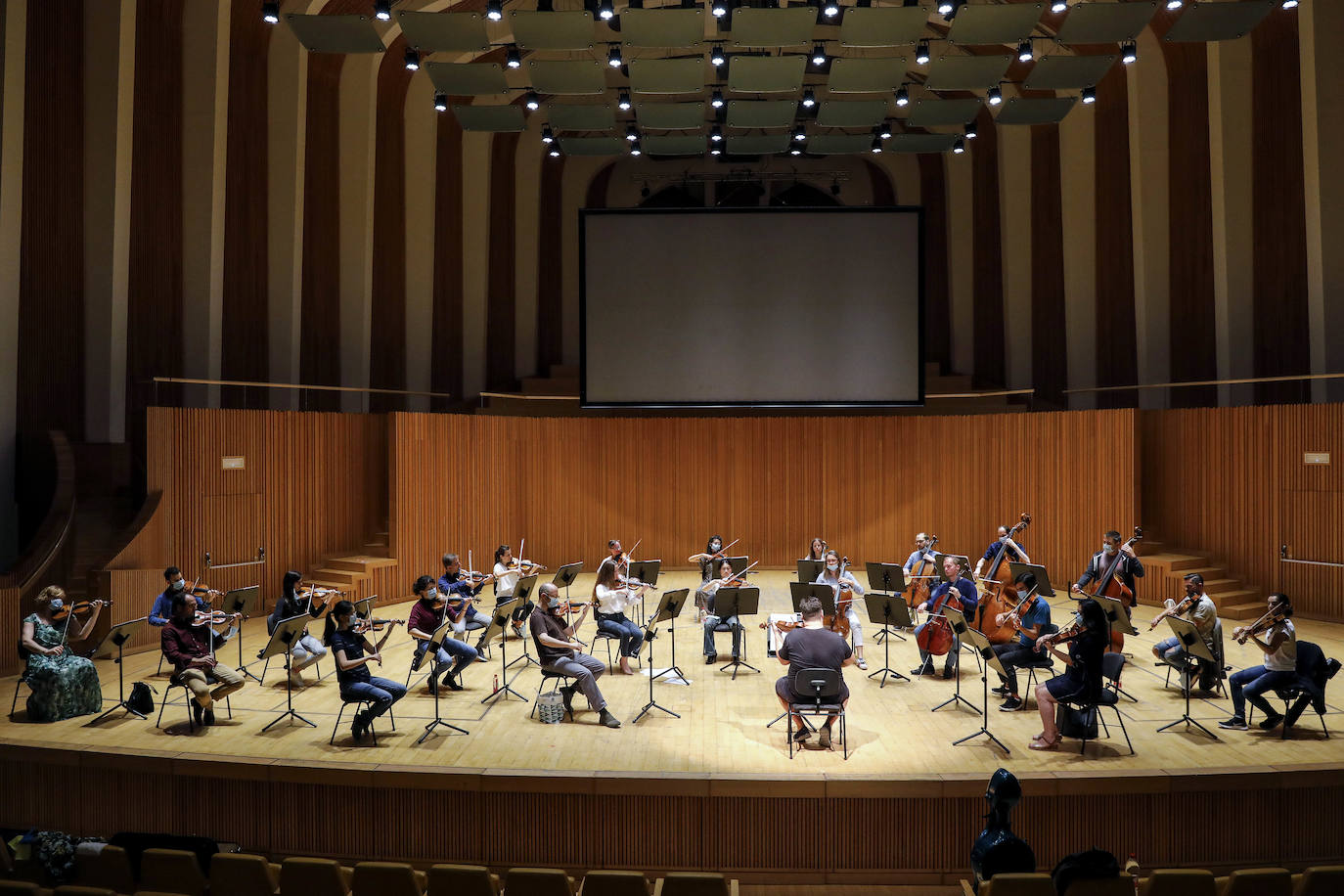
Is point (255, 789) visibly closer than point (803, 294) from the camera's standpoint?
Yes

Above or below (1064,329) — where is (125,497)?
below

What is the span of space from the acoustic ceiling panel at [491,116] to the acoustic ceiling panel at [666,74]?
204 centimetres

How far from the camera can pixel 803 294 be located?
46.9ft

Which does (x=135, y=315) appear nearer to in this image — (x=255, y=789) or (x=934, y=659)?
(x=255, y=789)

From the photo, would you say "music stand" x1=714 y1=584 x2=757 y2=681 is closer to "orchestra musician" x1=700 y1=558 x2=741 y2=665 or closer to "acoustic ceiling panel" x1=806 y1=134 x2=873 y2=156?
"orchestra musician" x1=700 y1=558 x2=741 y2=665

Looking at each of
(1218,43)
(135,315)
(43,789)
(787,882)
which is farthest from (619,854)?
(1218,43)

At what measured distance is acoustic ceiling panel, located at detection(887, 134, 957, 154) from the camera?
44.9 ft

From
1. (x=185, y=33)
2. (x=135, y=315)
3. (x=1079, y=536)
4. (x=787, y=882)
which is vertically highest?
(x=185, y=33)

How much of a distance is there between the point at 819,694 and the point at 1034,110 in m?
8.91

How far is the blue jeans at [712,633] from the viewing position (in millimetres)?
9297

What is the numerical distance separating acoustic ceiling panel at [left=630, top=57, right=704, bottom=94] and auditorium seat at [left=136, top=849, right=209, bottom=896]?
8557 millimetres

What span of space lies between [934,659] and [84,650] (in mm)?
8718

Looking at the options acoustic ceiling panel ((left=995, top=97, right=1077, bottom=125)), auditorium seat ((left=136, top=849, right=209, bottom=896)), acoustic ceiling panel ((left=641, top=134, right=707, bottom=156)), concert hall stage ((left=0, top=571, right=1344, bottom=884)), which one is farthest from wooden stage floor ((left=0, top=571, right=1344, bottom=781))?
acoustic ceiling panel ((left=641, top=134, right=707, bottom=156))

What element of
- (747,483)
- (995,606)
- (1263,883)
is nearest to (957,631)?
(995,606)
